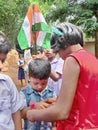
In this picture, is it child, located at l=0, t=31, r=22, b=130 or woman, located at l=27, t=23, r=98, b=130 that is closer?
woman, located at l=27, t=23, r=98, b=130

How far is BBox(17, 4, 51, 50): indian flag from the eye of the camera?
4336mm

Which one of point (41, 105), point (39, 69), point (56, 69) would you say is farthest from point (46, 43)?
point (41, 105)

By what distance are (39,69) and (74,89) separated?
0.96 m

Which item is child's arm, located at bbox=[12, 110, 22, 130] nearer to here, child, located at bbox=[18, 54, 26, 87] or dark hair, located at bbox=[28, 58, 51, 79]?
dark hair, located at bbox=[28, 58, 51, 79]

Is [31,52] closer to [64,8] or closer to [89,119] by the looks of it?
[89,119]

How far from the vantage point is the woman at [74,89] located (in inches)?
96.1

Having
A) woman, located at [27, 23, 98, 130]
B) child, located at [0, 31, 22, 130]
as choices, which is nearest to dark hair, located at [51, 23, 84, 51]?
woman, located at [27, 23, 98, 130]

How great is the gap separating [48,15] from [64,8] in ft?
2.44

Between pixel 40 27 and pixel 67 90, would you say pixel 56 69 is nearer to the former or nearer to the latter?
pixel 40 27

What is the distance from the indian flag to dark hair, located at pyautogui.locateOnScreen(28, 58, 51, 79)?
2.87 feet

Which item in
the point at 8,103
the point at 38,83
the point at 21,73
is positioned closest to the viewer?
the point at 8,103

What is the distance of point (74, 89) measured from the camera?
8.02 ft

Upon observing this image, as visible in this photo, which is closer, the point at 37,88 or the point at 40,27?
the point at 37,88

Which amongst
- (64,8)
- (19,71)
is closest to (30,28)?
(19,71)
